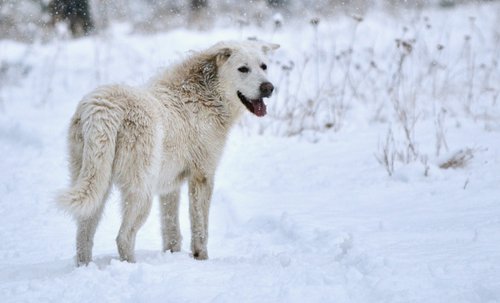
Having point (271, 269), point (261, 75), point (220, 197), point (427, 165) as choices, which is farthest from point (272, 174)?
point (271, 269)

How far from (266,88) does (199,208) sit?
1.11 meters

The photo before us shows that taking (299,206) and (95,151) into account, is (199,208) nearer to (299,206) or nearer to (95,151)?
(95,151)

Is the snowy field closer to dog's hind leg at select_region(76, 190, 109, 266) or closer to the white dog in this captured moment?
dog's hind leg at select_region(76, 190, 109, 266)

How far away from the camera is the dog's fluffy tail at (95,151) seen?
3701 millimetres

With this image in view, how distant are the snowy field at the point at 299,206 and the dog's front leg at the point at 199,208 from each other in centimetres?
19

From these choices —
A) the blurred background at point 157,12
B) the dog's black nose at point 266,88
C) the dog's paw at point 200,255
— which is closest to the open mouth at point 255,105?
the dog's black nose at point 266,88

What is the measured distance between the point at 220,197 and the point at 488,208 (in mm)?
2829

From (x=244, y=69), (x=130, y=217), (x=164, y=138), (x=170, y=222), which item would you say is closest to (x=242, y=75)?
(x=244, y=69)

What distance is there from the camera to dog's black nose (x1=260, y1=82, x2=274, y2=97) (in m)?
4.96

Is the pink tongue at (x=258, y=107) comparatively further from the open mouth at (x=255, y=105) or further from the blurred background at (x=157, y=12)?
the blurred background at (x=157, y=12)

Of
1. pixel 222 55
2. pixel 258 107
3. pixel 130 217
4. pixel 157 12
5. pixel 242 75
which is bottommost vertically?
pixel 130 217

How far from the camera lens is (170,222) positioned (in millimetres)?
5027

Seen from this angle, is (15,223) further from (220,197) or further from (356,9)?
(356,9)

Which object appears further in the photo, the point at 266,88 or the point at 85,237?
the point at 266,88
